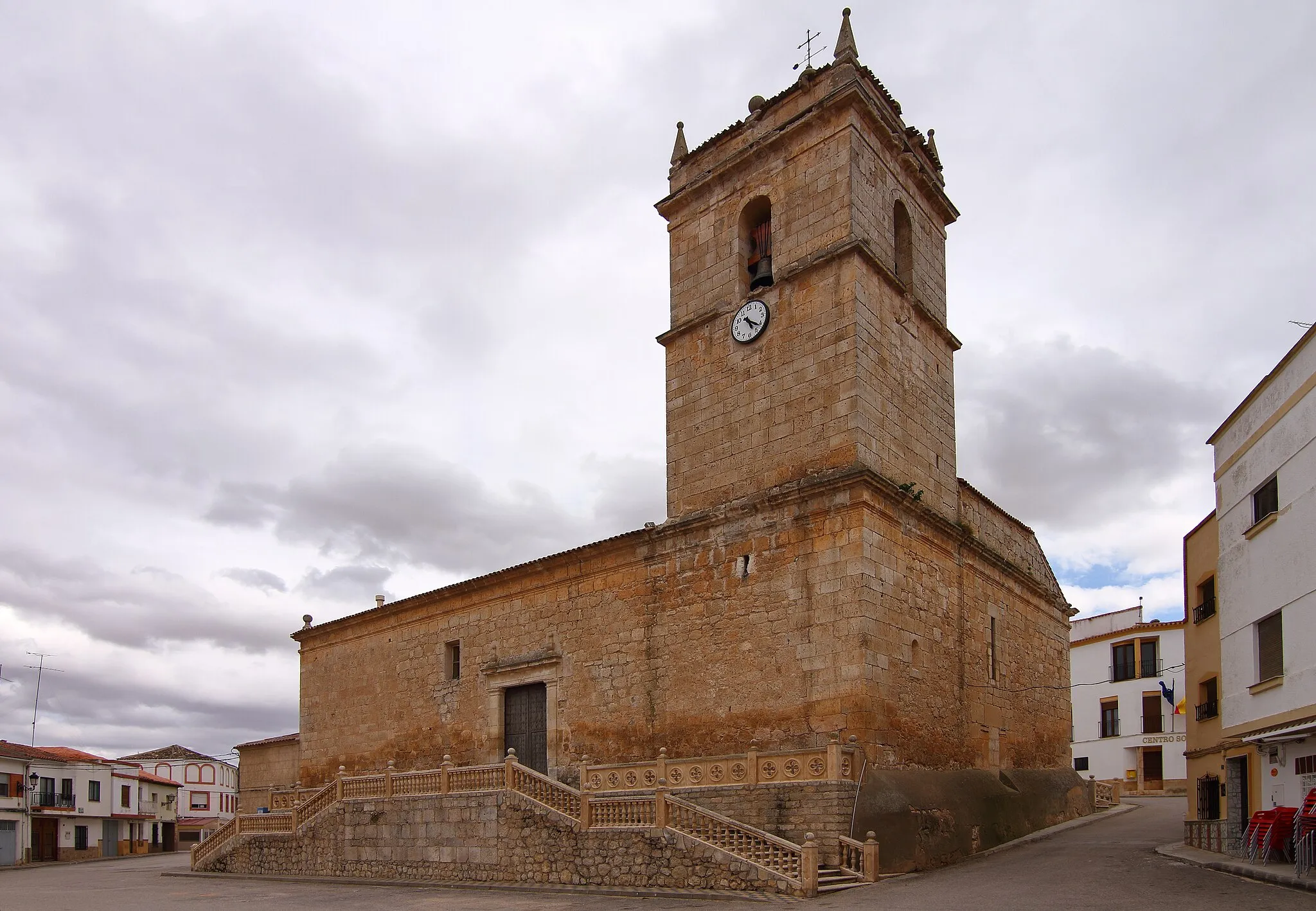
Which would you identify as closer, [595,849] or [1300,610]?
[1300,610]

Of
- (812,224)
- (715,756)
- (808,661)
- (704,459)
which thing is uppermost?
(812,224)

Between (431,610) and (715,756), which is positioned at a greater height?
(431,610)

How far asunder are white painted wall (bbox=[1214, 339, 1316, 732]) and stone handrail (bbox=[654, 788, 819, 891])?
6.25m

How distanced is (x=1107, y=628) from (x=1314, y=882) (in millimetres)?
24578

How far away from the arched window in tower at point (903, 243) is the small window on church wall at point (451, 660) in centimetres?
1152

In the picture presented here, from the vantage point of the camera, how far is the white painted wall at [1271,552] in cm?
1254

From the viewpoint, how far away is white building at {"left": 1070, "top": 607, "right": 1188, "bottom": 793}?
100ft

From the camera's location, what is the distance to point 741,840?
1277 cm

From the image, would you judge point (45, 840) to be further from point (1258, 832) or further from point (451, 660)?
point (1258, 832)

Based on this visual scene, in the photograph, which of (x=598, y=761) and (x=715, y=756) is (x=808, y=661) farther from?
(x=598, y=761)

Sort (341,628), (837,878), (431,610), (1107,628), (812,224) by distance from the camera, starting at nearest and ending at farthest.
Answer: (837,878) → (812,224) → (431,610) → (341,628) → (1107,628)

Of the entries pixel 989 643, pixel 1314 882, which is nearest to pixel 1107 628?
pixel 989 643

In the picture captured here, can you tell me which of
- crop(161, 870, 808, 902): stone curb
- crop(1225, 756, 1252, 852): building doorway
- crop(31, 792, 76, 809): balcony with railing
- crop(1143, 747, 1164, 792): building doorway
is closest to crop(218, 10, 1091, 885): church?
crop(161, 870, 808, 902): stone curb

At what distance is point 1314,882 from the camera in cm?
1059
